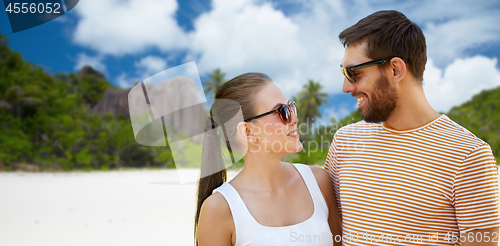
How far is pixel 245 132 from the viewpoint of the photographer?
99.0 inches

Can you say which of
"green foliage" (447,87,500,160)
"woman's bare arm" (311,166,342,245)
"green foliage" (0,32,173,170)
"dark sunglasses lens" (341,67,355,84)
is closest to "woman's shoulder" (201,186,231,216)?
"woman's bare arm" (311,166,342,245)

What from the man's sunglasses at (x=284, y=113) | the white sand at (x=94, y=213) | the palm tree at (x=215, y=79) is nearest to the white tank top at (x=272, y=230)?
the man's sunglasses at (x=284, y=113)

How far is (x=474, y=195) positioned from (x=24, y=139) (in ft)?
107

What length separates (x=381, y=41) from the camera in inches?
91.4

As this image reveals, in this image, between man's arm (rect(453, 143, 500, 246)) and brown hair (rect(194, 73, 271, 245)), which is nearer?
man's arm (rect(453, 143, 500, 246))

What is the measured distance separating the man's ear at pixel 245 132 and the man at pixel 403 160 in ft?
2.16

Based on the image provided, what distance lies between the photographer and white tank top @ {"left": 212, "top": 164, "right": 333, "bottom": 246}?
→ 2.15 metres

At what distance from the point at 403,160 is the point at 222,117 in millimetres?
1255

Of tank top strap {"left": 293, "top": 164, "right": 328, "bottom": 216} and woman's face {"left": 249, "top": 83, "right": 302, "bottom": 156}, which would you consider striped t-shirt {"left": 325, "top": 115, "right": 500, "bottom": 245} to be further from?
woman's face {"left": 249, "top": 83, "right": 302, "bottom": 156}

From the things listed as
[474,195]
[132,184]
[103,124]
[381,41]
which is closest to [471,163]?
→ [474,195]

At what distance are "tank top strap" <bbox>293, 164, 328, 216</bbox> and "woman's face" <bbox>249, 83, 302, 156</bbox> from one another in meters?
0.18

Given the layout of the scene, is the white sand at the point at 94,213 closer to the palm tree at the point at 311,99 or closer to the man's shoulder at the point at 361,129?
the man's shoulder at the point at 361,129

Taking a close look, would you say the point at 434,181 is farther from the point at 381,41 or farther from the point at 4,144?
the point at 4,144

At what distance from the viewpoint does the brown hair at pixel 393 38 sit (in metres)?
2.32
